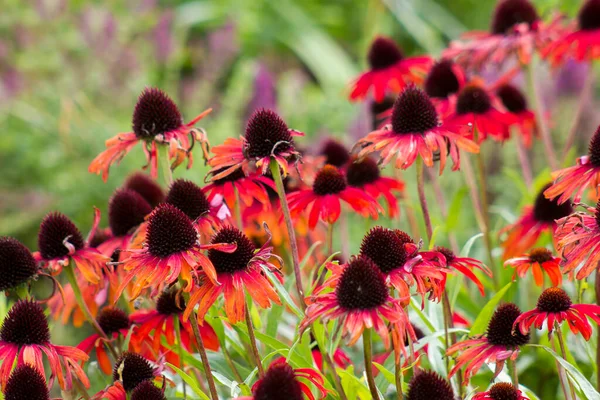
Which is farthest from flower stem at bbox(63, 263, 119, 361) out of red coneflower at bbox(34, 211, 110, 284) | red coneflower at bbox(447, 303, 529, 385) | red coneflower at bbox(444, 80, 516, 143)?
red coneflower at bbox(444, 80, 516, 143)

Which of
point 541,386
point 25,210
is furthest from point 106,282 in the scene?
point 25,210

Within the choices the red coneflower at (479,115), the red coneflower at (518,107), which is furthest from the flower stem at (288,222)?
the red coneflower at (518,107)

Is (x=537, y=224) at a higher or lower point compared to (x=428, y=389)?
lower

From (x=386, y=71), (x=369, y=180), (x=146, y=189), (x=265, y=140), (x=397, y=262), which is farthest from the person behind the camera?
(x=386, y=71)

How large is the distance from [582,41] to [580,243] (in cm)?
93

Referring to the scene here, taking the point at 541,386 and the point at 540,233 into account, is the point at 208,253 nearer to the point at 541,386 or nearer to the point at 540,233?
the point at 540,233

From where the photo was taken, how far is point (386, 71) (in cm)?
204

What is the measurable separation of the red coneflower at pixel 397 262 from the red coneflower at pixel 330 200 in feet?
1.01

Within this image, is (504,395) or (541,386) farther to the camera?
(541,386)

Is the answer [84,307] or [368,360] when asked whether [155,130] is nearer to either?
[84,307]

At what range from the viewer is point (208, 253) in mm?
1192

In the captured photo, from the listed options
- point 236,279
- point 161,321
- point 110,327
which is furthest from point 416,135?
point 110,327

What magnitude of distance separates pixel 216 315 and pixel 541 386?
3.04 feet

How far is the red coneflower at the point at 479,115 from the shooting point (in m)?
1.70
